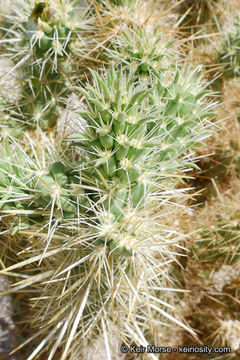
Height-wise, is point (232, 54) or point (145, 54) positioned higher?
point (145, 54)

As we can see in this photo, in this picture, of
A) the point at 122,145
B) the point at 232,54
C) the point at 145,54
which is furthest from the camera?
the point at 232,54

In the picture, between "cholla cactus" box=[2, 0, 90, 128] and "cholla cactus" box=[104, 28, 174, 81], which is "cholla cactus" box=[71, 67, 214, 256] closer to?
"cholla cactus" box=[104, 28, 174, 81]

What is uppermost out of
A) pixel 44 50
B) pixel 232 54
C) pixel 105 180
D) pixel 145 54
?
pixel 44 50

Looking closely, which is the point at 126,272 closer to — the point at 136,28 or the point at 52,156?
the point at 52,156

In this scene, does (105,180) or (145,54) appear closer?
(105,180)

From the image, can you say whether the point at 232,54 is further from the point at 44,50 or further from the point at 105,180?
the point at 105,180

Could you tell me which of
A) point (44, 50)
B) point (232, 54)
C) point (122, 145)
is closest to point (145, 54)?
point (44, 50)

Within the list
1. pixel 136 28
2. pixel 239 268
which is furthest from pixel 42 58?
pixel 239 268

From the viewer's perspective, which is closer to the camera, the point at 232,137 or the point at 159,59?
the point at 159,59

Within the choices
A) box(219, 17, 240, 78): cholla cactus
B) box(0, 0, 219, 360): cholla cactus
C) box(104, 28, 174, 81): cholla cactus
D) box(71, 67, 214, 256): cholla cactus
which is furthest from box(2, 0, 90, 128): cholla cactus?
box(219, 17, 240, 78): cholla cactus

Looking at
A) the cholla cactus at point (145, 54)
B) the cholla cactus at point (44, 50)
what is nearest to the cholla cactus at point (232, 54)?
the cholla cactus at point (145, 54)

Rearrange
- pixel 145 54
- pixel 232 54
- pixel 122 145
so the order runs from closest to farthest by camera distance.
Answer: pixel 122 145 < pixel 145 54 < pixel 232 54
